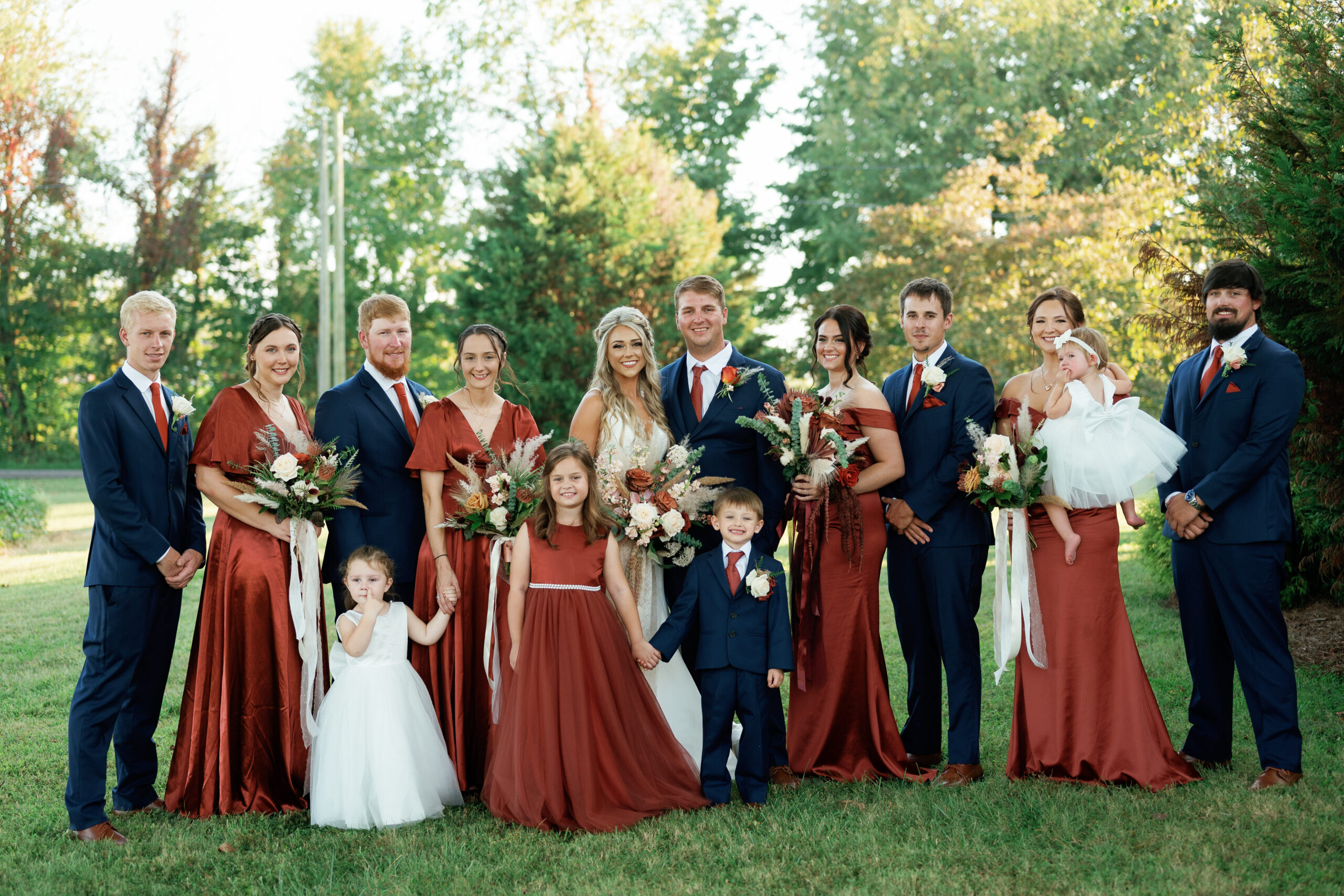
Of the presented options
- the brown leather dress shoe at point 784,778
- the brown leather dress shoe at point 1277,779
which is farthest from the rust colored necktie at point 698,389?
the brown leather dress shoe at point 1277,779

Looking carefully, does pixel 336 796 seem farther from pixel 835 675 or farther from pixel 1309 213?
pixel 1309 213

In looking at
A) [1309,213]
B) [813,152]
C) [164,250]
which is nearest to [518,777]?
[1309,213]

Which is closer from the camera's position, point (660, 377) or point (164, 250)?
point (660, 377)

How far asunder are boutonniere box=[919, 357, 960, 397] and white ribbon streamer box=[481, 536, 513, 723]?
91.3 inches

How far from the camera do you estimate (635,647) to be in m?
5.57

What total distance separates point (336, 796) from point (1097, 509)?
401 centimetres

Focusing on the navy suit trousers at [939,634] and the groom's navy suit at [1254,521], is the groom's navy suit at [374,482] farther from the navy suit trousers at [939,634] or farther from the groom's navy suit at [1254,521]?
the groom's navy suit at [1254,521]

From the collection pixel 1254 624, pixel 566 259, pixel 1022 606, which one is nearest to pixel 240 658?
pixel 1022 606

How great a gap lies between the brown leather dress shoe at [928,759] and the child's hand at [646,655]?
5.51 ft

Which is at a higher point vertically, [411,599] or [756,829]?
[411,599]

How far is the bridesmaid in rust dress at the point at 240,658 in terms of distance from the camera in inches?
214

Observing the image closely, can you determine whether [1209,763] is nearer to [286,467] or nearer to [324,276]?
[286,467]

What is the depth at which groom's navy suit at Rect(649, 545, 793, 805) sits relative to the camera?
5.54 metres

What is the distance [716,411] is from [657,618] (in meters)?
1.17
